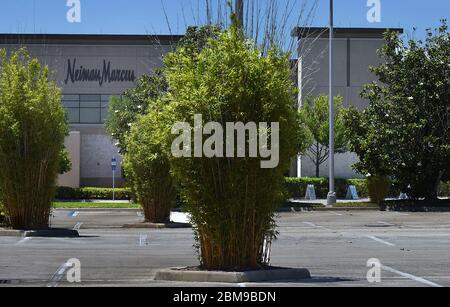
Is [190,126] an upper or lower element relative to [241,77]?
lower

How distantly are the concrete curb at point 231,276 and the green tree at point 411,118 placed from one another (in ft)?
80.4

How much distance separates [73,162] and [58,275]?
45628mm

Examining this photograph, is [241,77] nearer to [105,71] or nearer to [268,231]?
[268,231]

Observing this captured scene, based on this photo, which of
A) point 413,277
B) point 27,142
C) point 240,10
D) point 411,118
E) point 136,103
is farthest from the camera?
point 136,103

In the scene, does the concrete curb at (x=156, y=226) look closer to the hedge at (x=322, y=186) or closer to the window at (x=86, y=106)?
→ the hedge at (x=322, y=186)

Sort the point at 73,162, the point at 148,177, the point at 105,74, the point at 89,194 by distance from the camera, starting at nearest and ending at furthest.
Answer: the point at 148,177, the point at 89,194, the point at 73,162, the point at 105,74

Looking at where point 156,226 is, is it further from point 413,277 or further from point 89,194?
point 89,194

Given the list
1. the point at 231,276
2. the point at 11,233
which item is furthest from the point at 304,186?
the point at 231,276

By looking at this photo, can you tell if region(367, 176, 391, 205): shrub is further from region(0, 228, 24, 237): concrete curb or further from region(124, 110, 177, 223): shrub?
region(0, 228, 24, 237): concrete curb

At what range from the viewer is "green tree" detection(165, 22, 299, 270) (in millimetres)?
11641

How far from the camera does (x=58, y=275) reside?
12.5 m

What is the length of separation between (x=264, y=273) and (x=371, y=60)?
164 ft
